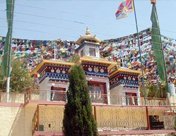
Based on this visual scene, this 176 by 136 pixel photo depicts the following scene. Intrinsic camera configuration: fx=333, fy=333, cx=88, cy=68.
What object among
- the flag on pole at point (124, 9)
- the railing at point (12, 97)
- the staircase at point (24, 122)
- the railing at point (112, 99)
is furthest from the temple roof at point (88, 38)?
the staircase at point (24, 122)

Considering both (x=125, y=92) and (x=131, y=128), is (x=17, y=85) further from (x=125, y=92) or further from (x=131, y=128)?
(x=131, y=128)

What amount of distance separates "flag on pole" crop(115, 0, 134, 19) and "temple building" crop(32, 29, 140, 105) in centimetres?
296

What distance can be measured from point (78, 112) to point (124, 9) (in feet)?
46.1

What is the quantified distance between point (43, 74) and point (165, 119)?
9839 mm

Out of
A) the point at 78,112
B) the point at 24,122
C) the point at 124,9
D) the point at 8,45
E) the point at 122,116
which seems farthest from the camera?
the point at 124,9

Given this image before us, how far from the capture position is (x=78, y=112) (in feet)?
45.5

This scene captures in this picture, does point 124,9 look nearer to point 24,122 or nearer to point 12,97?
point 12,97

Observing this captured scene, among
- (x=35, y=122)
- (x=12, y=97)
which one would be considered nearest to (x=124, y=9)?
(x=12, y=97)

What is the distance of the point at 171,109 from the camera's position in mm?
20609

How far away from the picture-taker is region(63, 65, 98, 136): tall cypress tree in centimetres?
1360

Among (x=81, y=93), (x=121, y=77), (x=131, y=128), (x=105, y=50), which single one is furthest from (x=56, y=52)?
(x=81, y=93)

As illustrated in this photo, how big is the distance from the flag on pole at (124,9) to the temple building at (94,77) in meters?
2.96

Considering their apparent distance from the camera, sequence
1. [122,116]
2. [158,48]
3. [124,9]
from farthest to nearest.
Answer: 1. [124,9]
2. [158,48]
3. [122,116]

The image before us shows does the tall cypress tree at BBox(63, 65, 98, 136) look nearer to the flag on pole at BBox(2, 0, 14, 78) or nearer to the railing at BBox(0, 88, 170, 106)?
the railing at BBox(0, 88, 170, 106)
